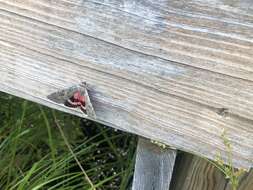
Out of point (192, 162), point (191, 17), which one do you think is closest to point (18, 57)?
point (191, 17)

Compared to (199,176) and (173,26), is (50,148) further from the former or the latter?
(173,26)

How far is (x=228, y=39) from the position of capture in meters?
1.11

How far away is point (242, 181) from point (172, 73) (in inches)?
28.3

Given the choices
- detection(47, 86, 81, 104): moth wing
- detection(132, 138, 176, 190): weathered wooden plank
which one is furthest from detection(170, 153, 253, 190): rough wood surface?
detection(47, 86, 81, 104): moth wing

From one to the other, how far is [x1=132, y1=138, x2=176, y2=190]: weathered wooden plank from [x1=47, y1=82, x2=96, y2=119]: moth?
20 centimetres

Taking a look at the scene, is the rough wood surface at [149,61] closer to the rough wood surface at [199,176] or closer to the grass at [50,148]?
the rough wood surface at [199,176]

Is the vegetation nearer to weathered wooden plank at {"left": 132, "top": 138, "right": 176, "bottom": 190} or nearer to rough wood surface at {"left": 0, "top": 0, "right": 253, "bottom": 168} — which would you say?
rough wood surface at {"left": 0, "top": 0, "right": 253, "bottom": 168}

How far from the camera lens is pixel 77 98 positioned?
1.35 m

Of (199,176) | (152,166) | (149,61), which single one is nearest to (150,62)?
(149,61)

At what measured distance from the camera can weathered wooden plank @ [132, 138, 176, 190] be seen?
149 cm

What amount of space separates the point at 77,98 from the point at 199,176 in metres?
0.61

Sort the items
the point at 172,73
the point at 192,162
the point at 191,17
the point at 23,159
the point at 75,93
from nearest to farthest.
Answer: the point at 191,17 → the point at 172,73 → the point at 75,93 → the point at 192,162 → the point at 23,159

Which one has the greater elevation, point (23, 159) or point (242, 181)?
point (242, 181)

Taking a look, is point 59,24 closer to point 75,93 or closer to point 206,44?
point 75,93
